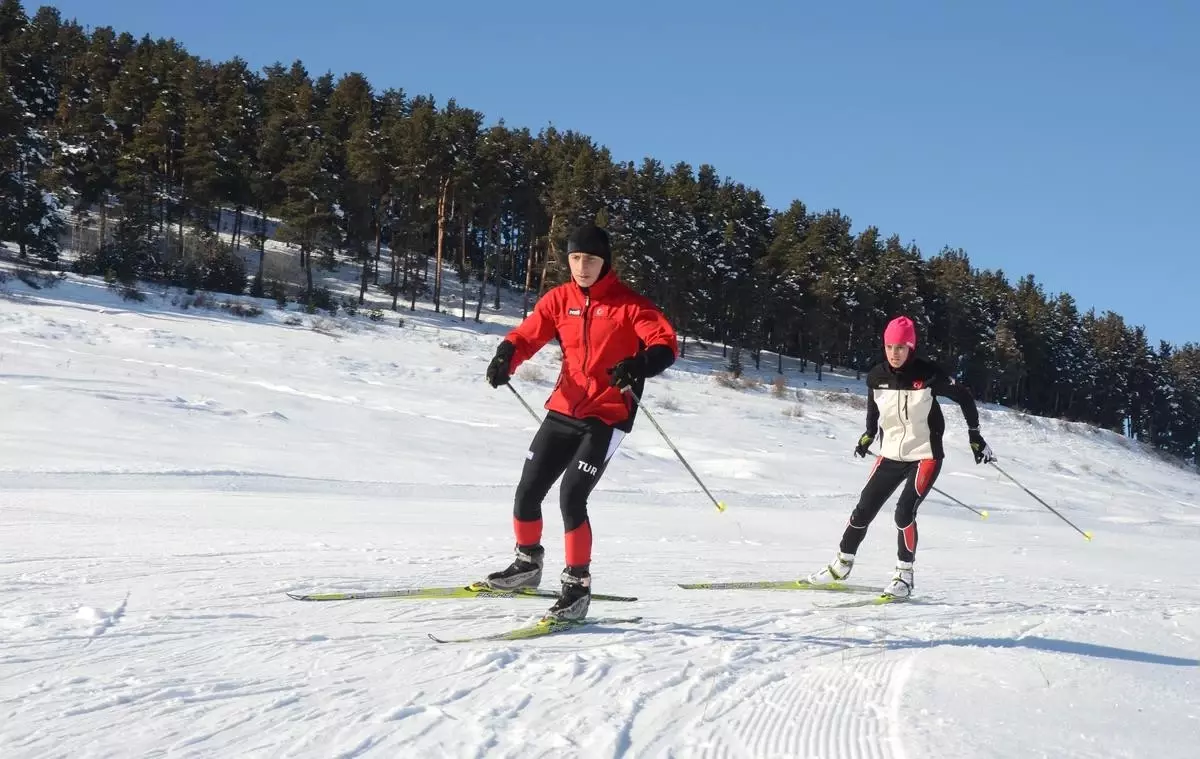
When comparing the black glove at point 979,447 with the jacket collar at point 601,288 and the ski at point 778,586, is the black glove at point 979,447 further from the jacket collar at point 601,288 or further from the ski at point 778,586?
the jacket collar at point 601,288

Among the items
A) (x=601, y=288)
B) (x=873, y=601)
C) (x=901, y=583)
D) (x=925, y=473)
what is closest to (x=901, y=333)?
(x=925, y=473)

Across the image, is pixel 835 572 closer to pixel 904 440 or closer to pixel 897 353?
pixel 904 440

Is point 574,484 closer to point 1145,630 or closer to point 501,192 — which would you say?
point 1145,630

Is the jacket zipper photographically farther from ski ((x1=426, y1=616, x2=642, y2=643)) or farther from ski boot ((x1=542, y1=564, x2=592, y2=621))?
ski ((x1=426, y1=616, x2=642, y2=643))

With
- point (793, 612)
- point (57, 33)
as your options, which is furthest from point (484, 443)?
point (57, 33)

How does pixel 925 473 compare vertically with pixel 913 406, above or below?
below

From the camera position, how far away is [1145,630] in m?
4.92

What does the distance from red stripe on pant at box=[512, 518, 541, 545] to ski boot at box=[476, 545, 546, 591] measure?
0.10 feet

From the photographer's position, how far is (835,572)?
243 inches

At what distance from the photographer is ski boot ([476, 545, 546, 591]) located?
4594 millimetres

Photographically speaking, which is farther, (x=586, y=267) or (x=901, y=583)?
(x=901, y=583)

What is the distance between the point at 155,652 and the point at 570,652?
150 centimetres

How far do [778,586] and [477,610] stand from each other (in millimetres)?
2476

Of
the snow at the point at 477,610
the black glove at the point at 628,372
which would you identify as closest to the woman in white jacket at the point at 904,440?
the snow at the point at 477,610
